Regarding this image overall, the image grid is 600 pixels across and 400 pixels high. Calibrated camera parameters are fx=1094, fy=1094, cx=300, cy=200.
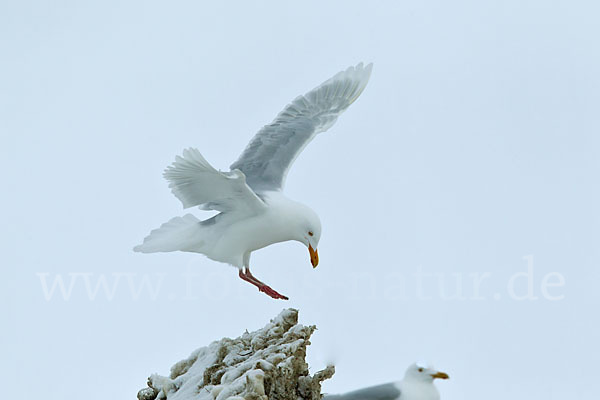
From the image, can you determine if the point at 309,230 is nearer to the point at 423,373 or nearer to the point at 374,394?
the point at 423,373

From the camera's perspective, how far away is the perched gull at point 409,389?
10727 millimetres

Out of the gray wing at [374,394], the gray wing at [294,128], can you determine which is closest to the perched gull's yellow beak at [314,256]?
the gray wing at [294,128]

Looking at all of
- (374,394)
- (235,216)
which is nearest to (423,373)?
(374,394)

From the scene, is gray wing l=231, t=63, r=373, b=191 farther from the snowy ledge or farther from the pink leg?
the snowy ledge

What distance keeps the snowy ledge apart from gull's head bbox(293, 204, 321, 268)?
137 centimetres

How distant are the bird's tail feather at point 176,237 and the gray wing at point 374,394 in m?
2.84

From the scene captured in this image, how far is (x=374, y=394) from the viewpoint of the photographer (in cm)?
1078

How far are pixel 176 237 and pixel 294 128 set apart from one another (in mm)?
2619

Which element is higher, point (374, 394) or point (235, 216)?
point (235, 216)

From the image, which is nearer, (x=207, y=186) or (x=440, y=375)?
(x=440, y=375)

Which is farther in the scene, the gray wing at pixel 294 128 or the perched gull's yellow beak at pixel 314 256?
the gray wing at pixel 294 128

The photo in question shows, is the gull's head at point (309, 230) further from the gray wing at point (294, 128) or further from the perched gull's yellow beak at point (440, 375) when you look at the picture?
the perched gull's yellow beak at point (440, 375)

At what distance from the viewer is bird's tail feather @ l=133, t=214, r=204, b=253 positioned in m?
12.7

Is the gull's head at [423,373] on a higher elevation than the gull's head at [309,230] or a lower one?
lower
